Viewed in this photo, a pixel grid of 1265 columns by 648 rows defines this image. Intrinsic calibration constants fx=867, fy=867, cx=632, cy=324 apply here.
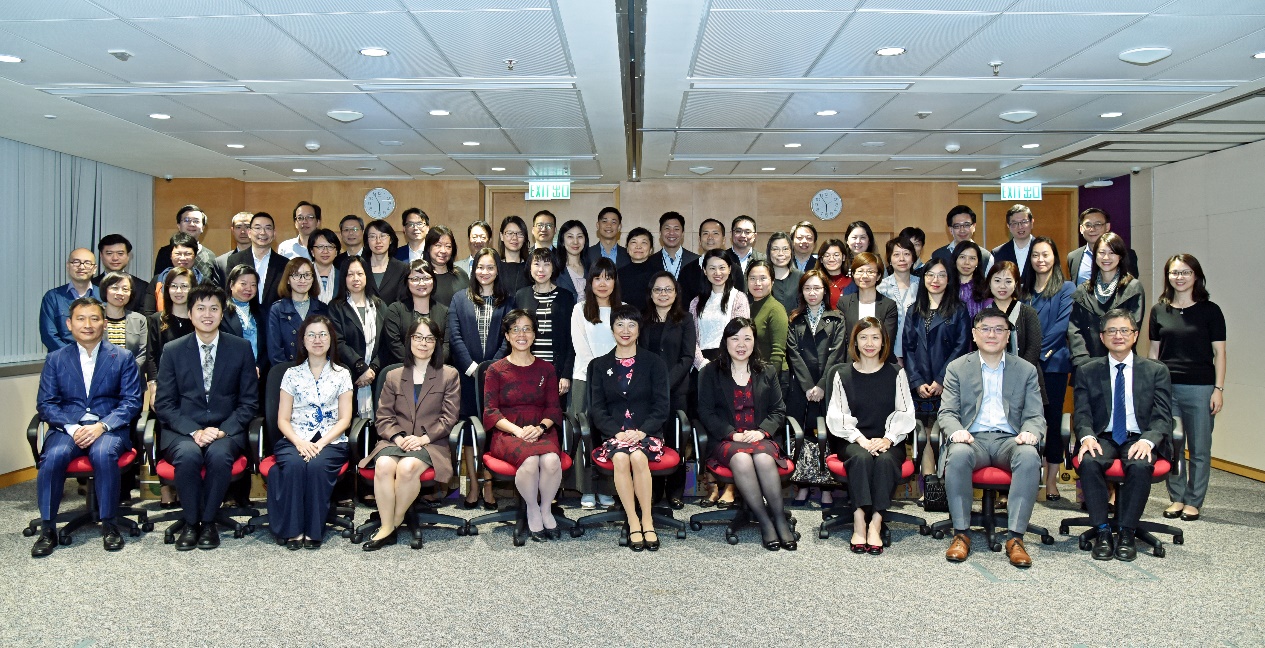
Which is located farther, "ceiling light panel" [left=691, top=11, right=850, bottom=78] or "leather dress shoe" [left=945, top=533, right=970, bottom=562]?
"ceiling light panel" [left=691, top=11, right=850, bottom=78]

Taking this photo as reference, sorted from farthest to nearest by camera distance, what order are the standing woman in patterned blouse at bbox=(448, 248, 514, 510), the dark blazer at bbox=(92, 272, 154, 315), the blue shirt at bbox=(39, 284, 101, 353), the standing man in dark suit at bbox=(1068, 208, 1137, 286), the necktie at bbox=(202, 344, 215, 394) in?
the standing man in dark suit at bbox=(1068, 208, 1137, 286)
the dark blazer at bbox=(92, 272, 154, 315)
the blue shirt at bbox=(39, 284, 101, 353)
the standing woman in patterned blouse at bbox=(448, 248, 514, 510)
the necktie at bbox=(202, 344, 215, 394)

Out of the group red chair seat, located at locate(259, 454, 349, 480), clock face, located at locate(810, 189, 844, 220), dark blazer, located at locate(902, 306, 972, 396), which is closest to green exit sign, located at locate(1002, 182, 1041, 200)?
clock face, located at locate(810, 189, 844, 220)

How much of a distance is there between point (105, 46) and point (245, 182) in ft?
21.2

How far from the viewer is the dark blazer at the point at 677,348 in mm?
5227

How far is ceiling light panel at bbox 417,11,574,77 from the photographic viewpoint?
453 centimetres

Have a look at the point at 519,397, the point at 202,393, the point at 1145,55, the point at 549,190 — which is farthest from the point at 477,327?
the point at 549,190

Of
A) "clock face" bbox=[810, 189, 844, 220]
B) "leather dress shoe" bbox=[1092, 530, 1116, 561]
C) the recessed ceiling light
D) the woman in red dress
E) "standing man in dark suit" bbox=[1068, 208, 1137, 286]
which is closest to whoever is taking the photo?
"leather dress shoe" bbox=[1092, 530, 1116, 561]

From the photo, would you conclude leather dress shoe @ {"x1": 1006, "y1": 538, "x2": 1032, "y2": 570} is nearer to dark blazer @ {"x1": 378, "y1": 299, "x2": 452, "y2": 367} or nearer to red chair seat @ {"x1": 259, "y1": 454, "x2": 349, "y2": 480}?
dark blazer @ {"x1": 378, "y1": 299, "x2": 452, "y2": 367}

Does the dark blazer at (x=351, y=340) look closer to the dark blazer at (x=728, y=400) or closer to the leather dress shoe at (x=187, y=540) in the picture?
the leather dress shoe at (x=187, y=540)

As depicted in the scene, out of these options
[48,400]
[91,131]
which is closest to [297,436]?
[48,400]

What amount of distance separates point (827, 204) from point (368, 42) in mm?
7515

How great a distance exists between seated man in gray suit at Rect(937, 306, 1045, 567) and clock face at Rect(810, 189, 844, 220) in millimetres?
6674

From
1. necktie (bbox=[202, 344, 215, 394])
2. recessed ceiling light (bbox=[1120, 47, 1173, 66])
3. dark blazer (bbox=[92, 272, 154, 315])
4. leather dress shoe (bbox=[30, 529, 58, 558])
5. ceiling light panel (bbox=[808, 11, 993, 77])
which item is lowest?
leather dress shoe (bbox=[30, 529, 58, 558])

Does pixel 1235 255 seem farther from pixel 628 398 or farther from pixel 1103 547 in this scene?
pixel 628 398
